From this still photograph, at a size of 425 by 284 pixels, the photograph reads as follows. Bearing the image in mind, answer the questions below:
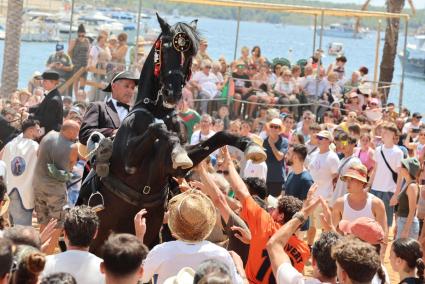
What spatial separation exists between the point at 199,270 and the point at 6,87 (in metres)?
16.0

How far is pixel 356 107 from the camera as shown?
19.2m

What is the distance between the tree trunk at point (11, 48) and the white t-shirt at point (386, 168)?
9.73m

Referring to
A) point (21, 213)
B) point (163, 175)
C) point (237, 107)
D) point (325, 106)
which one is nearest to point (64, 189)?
point (21, 213)

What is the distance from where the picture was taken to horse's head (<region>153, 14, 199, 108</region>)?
7523 millimetres

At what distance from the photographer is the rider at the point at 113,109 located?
8.30 meters

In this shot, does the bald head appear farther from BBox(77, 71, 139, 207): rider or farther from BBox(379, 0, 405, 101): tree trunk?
BBox(379, 0, 405, 101): tree trunk

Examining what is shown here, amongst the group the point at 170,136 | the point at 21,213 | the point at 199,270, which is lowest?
the point at 21,213

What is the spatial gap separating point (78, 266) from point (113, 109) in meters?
3.38

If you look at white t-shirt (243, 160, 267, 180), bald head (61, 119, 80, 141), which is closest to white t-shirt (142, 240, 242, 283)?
bald head (61, 119, 80, 141)

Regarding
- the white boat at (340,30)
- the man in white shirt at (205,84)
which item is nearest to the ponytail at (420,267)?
the man in white shirt at (205,84)

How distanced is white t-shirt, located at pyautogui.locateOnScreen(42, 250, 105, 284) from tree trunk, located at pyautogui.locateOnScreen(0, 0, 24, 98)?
49.0 feet

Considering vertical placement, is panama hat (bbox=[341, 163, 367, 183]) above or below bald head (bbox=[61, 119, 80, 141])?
below

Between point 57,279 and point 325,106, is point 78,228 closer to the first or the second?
point 57,279

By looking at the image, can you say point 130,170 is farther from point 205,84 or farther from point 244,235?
point 205,84
